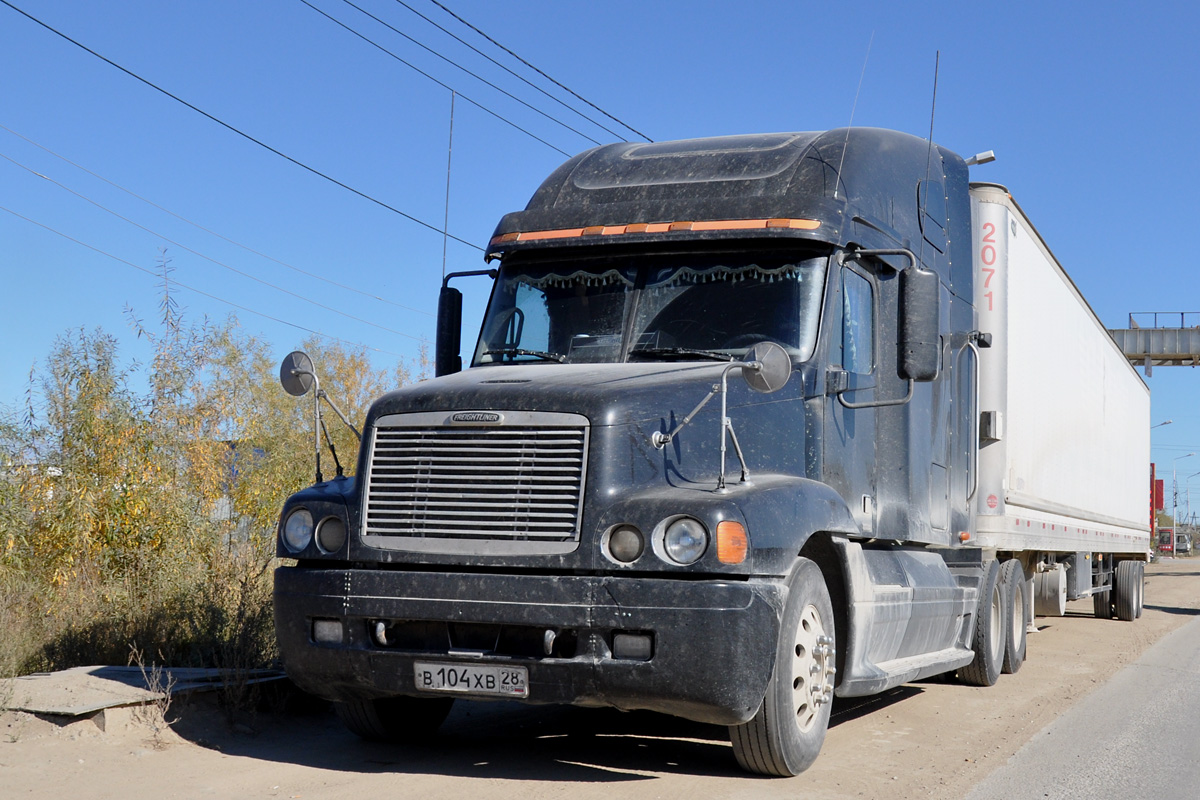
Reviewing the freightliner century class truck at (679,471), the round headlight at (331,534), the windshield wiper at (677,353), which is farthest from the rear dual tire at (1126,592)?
the round headlight at (331,534)

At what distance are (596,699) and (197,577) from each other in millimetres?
5971

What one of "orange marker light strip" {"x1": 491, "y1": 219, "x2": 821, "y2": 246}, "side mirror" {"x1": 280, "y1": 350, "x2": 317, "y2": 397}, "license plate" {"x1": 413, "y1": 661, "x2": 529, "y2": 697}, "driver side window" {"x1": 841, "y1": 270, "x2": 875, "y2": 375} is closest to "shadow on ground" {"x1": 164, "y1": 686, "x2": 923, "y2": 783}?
"license plate" {"x1": 413, "y1": 661, "x2": 529, "y2": 697}

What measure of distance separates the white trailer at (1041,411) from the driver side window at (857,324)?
11.7 ft

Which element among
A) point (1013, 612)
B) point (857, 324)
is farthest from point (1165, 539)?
point (857, 324)

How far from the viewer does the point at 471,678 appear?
5840mm

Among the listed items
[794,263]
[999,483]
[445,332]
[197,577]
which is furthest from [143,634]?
[999,483]

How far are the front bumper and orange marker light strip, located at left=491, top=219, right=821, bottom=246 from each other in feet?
7.53

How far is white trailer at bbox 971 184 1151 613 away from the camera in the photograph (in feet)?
35.7

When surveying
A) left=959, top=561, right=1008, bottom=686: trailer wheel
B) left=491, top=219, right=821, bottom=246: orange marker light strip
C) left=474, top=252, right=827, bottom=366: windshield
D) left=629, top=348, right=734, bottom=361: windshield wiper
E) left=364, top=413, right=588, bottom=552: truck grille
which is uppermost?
left=491, top=219, right=821, bottom=246: orange marker light strip

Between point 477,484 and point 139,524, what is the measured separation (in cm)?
687

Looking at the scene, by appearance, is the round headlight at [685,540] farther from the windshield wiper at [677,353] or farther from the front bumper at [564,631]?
the windshield wiper at [677,353]

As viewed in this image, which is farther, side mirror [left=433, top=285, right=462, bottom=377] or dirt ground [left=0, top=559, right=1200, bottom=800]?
side mirror [left=433, top=285, right=462, bottom=377]

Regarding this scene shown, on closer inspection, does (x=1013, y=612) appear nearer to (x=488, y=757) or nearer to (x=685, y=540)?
(x=488, y=757)

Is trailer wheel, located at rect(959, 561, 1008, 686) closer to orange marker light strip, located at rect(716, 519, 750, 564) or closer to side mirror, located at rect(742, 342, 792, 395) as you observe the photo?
side mirror, located at rect(742, 342, 792, 395)
